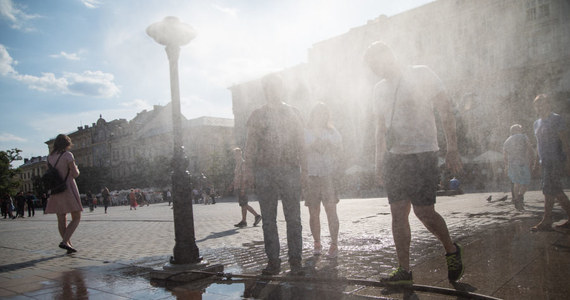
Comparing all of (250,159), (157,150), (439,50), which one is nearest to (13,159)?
(157,150)

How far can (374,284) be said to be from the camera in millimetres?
2928

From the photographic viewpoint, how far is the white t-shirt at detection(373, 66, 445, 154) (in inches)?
114

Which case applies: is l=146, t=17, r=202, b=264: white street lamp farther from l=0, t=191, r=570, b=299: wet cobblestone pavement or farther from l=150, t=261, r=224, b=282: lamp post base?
l=0, t=191, r=570, b=299: wet cobblestone pavement

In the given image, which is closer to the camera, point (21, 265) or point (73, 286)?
point (73, 286)

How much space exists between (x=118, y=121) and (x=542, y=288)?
3509 inches

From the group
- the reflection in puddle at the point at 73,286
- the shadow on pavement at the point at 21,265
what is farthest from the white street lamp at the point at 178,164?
the shadow on pavement at the point at 21,265

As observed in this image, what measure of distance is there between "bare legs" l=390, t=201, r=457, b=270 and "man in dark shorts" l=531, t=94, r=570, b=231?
2.76 metres

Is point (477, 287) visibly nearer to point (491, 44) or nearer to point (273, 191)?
point (273, 191)

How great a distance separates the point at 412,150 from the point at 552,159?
3.12 meters

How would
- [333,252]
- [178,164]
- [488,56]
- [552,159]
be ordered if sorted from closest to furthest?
[178,164] → [333,252] → [552,159] → [488,56]

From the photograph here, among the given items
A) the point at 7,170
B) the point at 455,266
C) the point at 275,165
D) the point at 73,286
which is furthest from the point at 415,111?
the point at 7,170

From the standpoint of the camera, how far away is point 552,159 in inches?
193

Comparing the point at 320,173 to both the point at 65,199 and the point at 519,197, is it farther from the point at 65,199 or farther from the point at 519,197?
the point at 519,197

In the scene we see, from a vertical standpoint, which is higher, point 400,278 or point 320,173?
point 320,173
